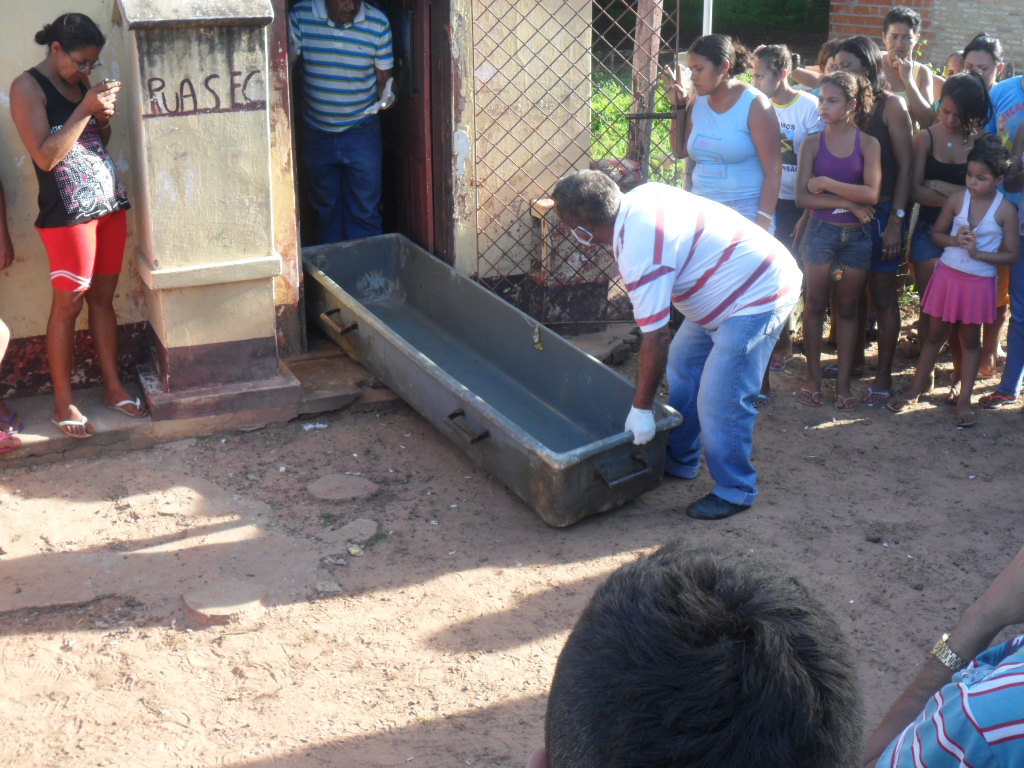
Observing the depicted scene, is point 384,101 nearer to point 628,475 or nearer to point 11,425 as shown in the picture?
point 11,425

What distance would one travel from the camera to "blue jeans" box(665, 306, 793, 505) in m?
4.55

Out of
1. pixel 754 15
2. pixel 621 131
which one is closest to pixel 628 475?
pixel 621 131

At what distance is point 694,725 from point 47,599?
351 centimetres

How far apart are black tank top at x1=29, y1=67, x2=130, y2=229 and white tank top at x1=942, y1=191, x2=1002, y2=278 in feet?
14.1

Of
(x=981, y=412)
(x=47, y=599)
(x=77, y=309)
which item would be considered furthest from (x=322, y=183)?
(x=981, y=412)

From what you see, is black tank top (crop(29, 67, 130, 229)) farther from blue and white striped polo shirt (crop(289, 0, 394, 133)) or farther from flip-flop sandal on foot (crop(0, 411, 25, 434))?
blue and white striped polo shirt (crop(289, 0, 394, 133))

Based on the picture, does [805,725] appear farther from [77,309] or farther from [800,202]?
[800,202]

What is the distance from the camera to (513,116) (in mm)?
6270

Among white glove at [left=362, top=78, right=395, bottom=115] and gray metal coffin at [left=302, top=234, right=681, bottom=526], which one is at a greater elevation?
white glove at [left=362, top=78, right=395, bottom=115]

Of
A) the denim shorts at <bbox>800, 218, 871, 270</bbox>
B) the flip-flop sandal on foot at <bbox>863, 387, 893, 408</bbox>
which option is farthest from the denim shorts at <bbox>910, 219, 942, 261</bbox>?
the flip-flop sandal on foot at <bbox>863, 387, 893, 408</bbox>

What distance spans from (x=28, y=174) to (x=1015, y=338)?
5237 mm

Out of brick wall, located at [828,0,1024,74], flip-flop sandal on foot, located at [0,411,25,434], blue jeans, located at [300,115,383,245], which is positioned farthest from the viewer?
brick wall, located at [828,0,1024,74]

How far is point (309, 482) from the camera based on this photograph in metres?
4.99

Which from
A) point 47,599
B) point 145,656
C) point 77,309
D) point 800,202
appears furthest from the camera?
point 800,202
